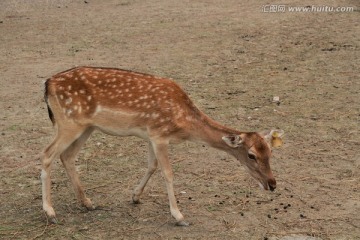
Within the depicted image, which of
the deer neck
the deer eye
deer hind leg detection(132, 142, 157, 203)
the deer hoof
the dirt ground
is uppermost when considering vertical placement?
the deer neck

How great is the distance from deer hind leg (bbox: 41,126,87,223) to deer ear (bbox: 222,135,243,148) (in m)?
1.34

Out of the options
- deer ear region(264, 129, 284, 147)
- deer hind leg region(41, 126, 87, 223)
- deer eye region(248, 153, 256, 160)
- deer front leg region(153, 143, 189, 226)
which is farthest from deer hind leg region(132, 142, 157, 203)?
deer ear region(264, 129, 284, 147)

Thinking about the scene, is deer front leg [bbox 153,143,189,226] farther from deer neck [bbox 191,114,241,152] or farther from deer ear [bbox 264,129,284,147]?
deer ear [bbox 264,129,284,147]

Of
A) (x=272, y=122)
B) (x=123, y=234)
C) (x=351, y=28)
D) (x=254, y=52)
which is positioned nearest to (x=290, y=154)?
(x=272, y=122)

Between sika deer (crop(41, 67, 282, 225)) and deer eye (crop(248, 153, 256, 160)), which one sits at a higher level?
sika deer (crop(41, 67, 282, 225))

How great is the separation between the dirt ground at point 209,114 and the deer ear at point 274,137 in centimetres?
75

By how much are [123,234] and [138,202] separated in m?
0.64

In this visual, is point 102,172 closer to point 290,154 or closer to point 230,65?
point 290,154

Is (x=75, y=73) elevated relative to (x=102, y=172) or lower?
elevated

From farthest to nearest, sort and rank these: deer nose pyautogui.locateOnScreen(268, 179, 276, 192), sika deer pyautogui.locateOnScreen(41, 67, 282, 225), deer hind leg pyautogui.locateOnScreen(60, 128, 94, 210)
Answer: deer hind leg pyautogui.locateOnScreen(60, 128, 94, 210) < sika deer pyautogui.locateOnScreen(41, 67, 282, 225) < deer nose pyautogui.locateOnScreen(268, 179, 276, 192)

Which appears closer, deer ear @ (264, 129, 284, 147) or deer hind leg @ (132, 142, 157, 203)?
deer ear @ (264, 129, 284, 147)

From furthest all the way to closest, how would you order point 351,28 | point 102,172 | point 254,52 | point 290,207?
point 351,28, point 254,52, point 102,172, point 290,207

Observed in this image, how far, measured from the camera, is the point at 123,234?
5.35 meters

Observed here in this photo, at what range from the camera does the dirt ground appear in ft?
18.3
